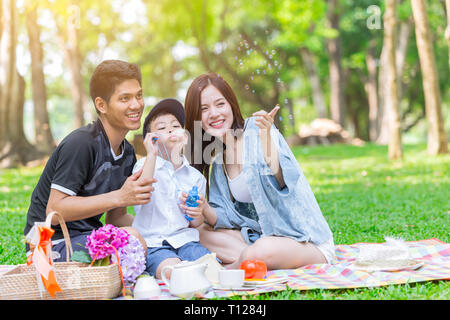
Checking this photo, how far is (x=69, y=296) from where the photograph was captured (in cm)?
282

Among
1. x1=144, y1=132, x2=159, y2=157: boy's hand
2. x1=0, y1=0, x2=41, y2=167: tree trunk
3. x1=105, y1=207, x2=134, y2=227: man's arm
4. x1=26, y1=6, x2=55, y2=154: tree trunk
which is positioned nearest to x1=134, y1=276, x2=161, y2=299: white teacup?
x1=144, y1=132, x2=159, y2=157: boy's hand

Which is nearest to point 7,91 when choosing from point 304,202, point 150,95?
point 304,202

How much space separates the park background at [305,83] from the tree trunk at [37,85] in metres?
0.03

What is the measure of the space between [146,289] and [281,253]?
102cm

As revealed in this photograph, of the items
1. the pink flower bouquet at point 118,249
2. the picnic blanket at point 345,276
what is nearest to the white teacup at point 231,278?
the picnic blanket at point 345,276

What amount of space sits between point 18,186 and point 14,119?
440 cm

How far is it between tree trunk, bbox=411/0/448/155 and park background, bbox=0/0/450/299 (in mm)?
23

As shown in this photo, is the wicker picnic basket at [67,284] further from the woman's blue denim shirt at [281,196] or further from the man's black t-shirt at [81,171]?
the woman's blue denim shirt at [281,196]

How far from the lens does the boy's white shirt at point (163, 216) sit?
367cm

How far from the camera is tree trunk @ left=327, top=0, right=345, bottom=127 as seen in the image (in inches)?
792

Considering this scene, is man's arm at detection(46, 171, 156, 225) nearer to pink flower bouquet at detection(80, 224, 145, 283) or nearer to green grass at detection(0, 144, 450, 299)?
pink flower bouquet at detection(80, 224, 145, 283)

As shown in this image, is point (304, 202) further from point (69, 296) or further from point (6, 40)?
point (6, 40)

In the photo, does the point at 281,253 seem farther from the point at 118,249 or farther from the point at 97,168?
the point at 97,168

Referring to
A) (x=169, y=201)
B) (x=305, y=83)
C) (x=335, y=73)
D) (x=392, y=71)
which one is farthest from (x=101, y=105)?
(x=305, y=83)
